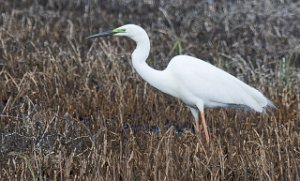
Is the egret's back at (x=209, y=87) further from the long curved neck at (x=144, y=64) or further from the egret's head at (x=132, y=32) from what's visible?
the egret's head at (x=132, y=32)

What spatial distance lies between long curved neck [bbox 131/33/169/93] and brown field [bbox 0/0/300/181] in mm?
349

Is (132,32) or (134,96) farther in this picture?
(134,96)

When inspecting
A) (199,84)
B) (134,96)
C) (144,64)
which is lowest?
(134,96)

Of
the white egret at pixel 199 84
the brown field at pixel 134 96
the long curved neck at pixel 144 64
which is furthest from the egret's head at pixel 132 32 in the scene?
the brown field at pixel 134 96

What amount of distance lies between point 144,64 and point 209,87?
494 millimetres

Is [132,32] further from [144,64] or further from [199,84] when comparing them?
[199,84]

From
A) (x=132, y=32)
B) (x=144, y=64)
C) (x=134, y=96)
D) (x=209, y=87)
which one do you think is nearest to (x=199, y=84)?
(x=209, y=87)

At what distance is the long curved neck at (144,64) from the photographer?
616 centimetres

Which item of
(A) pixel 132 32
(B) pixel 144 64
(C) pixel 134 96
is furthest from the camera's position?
(C) pixel 134 96

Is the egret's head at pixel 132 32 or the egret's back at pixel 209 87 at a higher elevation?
the egret's head at pixel 132 32

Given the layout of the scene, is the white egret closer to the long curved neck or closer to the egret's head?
the long curved neck

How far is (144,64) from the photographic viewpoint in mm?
6266

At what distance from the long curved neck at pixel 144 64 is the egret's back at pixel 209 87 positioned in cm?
11

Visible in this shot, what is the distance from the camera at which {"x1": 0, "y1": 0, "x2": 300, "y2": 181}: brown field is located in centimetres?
519
